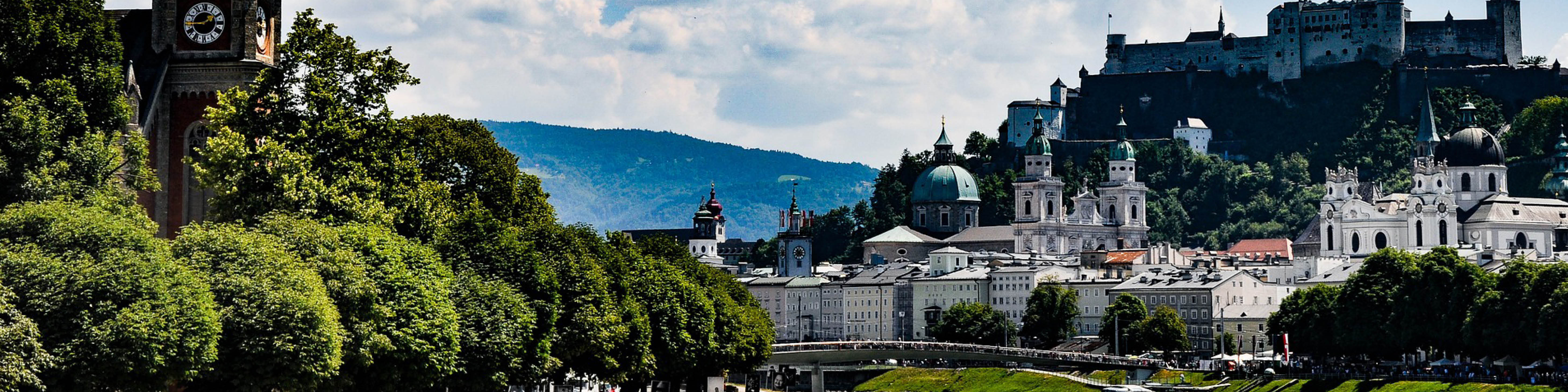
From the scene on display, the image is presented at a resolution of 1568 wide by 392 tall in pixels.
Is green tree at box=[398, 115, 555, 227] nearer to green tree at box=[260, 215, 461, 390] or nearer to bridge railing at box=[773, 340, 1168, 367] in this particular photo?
green tree at box=[260, 215, 461, 390]

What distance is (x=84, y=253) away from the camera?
44.2 m

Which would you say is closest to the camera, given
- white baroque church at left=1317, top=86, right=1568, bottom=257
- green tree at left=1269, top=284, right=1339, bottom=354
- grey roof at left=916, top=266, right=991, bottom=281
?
green tree at left=1269, top=284, right=1339, bottom=354

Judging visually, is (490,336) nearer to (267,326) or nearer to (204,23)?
(267,326)

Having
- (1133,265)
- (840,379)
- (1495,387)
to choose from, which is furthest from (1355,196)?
(1495,387)

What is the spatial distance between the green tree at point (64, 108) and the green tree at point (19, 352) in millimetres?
7984

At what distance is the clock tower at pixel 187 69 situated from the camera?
196 ft

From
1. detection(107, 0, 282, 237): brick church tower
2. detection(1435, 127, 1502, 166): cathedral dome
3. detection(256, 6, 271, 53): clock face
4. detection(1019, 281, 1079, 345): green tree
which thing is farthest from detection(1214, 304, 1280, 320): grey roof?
detection(107, 0, 282, 237): brick church tower

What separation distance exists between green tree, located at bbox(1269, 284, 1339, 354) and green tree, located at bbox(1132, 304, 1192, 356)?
14.2 m

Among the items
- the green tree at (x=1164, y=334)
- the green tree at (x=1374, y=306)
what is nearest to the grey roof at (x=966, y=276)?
Result: the green tree at (x=1164, y=334)

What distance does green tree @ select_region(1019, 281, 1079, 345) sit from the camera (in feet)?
528

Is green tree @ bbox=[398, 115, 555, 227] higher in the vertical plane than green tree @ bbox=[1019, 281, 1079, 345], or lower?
higher

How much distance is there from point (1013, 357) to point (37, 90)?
257 ft

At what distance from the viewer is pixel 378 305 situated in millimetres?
50875

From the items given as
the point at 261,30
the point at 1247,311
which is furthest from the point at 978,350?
the point at 261,30
